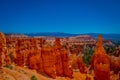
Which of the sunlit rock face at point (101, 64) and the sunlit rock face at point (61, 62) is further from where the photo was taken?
→ the sunlit rock face at point (61, 62)

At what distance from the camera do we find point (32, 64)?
1756 inches

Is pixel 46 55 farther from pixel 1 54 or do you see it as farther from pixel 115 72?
pixel 115 72

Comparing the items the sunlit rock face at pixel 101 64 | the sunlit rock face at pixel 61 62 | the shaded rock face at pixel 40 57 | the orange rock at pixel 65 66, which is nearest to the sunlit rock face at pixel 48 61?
the shaded rock face at pixel 40 57

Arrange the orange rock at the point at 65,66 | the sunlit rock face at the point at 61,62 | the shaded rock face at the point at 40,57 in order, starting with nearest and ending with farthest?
the shaded rock face at the point at 40,57
the sunlit rock face at the point at 61,62
the orange rock at the point at 65,66

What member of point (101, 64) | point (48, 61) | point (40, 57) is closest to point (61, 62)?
point (48, 61)

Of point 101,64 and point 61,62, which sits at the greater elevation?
point 101,64

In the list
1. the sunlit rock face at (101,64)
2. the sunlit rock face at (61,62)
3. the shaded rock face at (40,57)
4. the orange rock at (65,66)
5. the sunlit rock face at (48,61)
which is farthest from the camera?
the orange rock at (65,66)

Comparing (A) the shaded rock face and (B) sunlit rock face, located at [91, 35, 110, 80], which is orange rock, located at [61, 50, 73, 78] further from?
(B) sunlit rock face, located at [91, 35, 110, 80]

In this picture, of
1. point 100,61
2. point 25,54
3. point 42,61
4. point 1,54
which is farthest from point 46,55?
point 1,54

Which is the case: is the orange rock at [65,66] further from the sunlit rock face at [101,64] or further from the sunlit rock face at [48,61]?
the sunlit rock face at [101,64]

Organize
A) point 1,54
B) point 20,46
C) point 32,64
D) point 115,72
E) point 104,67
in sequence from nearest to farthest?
point 1,54, point 104,67, point 32,64, point 20,46, point 115,72

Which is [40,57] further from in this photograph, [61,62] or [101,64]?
[101,64]

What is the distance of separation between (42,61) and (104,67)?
11.1 meters

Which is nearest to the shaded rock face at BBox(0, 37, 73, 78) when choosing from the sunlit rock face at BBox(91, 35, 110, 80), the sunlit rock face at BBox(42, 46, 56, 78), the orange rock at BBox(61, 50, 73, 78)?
the sunlit rock face at BBox(42, 46, 56, 78)
